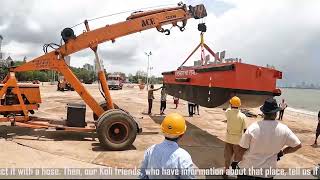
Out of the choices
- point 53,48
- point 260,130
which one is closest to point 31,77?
point 53,48

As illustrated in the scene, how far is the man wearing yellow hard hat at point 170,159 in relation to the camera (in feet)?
11.0

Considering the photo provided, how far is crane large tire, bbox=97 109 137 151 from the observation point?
30.9ft

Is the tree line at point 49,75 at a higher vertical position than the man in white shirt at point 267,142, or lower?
higher

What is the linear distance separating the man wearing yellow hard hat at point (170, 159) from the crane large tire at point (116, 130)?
599 cm

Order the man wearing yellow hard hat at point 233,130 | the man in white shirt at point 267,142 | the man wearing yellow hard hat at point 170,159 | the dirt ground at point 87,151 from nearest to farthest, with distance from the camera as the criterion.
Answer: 1. the man wearing yellow hard hat at point 170,159
2. the man in white shirt at point 267,142
3. the man wearing yellow hard hat at point 233,130
4. the dirt ground at point 87,151

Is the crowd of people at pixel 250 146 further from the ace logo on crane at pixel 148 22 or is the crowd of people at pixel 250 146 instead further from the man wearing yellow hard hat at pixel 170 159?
the ace logo on crane at pixel 148 22

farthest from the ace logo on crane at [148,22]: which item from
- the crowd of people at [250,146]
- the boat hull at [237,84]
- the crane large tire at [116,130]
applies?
the crowd of people at [250,146]

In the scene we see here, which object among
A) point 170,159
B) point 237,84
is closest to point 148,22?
point 237,84

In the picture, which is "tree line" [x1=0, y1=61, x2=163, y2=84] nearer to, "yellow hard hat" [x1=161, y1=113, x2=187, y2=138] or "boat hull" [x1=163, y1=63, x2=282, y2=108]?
"boat hull" [x1=163, y1=63, x2=282, y2=108]

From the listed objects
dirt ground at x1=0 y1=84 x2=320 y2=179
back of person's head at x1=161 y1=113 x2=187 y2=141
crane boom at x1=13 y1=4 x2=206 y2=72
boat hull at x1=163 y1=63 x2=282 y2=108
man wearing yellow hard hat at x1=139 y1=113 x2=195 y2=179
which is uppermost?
crane boom at x1=13 y1=4 x2=206 y2=72

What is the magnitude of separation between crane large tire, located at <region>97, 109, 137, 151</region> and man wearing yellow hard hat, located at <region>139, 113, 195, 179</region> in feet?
19.7

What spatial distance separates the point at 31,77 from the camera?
334 ft

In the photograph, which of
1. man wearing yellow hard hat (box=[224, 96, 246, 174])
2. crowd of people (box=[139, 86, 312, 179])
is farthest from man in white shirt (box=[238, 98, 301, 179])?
man wearing yellow hard hat (box=[224, 96, 246, 174])

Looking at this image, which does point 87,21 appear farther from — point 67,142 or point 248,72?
point 248,72
